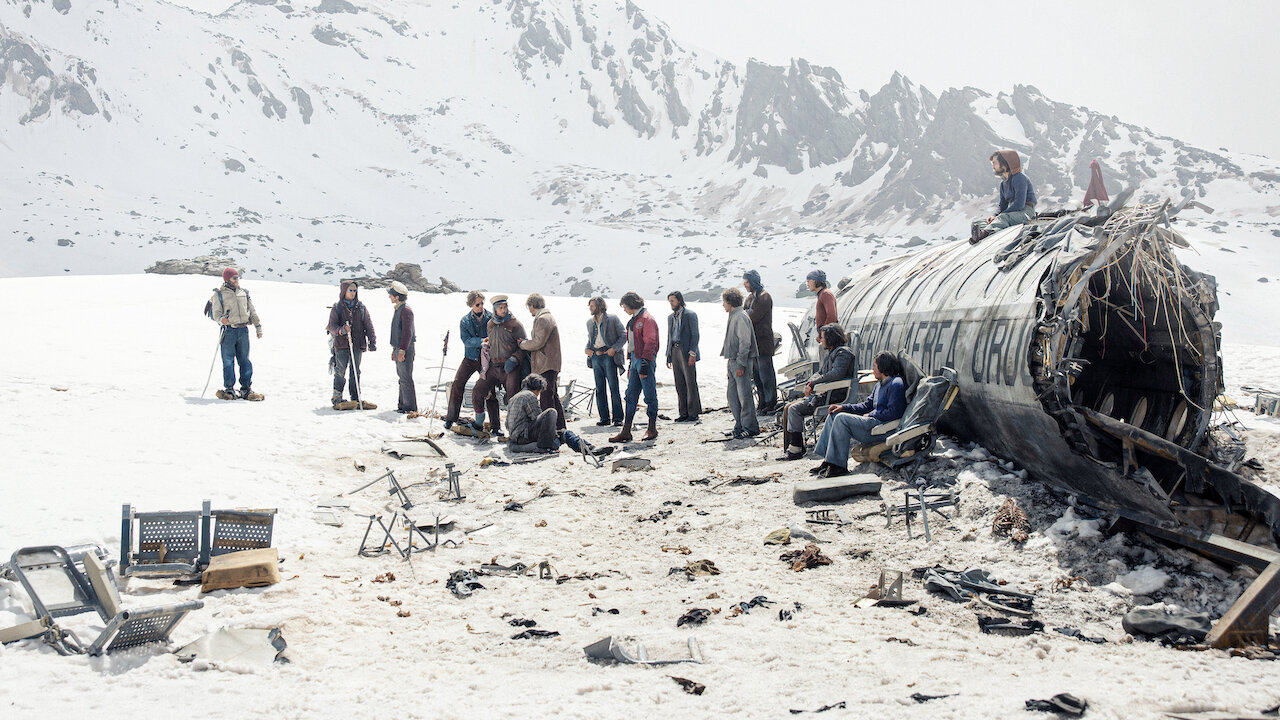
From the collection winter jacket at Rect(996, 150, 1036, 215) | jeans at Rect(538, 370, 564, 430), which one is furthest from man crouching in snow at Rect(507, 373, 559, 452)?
winter jacket at Rect(996, 150, 1036, 215)

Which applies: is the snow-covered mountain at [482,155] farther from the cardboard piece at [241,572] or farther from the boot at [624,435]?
the cardboard piece at [241,572]

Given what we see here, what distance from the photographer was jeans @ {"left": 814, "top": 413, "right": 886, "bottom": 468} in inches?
313

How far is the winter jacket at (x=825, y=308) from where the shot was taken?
35.4 feet

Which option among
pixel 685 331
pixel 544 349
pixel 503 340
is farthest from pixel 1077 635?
pixel 503 340

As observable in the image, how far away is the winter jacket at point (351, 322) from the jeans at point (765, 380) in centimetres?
578

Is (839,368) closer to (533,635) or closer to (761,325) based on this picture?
(761,325)

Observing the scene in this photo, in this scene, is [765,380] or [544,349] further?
[765,380]

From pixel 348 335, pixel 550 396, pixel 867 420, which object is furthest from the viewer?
pixel 348 335

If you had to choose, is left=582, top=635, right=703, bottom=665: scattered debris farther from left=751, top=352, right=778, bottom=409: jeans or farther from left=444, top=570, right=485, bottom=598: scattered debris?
left=751, top=352, right=778, bottom=409: jeans

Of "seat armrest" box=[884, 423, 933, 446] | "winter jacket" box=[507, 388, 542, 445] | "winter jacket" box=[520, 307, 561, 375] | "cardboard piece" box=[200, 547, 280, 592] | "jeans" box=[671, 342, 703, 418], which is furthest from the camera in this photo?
"jeans" box=[671, 342, 703, 418]

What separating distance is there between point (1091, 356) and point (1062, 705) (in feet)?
22.9

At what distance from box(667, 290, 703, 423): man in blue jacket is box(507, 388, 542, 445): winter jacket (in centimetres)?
235

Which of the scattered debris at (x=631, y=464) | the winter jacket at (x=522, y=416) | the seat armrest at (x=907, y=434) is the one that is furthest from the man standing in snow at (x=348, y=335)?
the seat armrest at (x=907, y=434)

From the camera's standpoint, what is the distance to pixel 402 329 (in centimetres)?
1199
